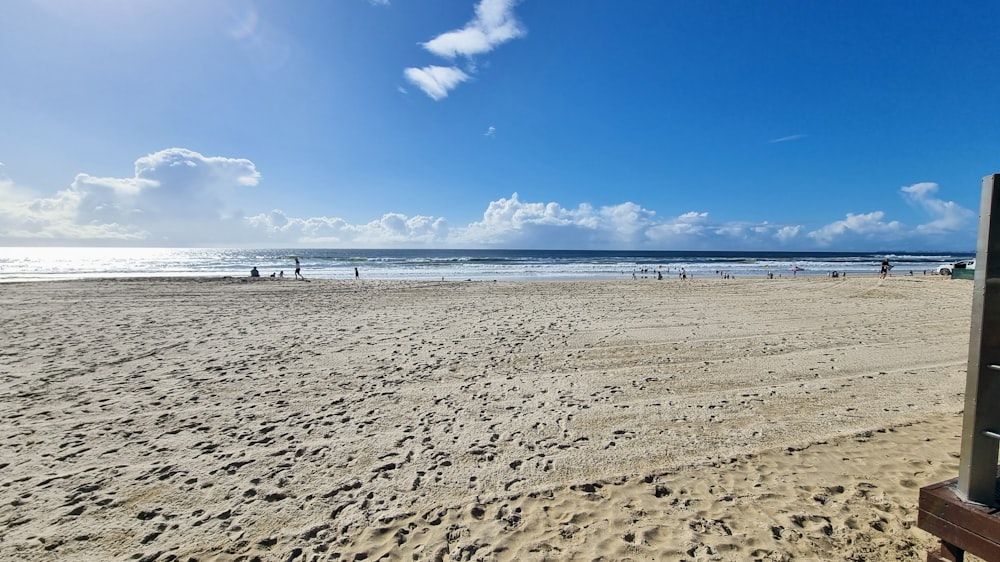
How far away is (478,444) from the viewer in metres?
4.77

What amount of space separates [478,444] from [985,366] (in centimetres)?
410

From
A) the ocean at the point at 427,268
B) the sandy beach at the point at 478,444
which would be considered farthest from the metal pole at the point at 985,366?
the ocean at the point at 427,268

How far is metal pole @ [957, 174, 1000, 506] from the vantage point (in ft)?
5.97

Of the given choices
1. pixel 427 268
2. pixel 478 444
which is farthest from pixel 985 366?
pixel 427 268

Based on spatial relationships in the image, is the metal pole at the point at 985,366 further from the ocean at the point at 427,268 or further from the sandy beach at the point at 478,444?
the ocean at the point at 427,268

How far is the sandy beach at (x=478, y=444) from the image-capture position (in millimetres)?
3297

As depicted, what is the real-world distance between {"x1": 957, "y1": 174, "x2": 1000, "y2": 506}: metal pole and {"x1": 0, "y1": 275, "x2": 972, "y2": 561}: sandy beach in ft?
4.96

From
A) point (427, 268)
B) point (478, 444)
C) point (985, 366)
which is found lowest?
point (478, 444)

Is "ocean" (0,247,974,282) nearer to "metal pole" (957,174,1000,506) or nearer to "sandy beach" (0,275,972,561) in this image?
"sandy beach" (0,275,972,561)

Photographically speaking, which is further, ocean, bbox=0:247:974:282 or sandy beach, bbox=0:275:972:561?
ocean, bbox=0:247:974:282

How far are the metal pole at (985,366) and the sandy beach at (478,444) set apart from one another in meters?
1.51

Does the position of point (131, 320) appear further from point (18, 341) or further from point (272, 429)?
point (272, 429)

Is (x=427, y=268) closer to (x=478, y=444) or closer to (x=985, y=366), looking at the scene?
(x=478, y=444)

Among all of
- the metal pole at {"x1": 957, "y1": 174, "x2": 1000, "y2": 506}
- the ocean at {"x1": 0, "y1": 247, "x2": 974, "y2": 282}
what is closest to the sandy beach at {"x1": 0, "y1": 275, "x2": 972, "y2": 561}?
the metal pole at {"x1": 957, "y1": 174, "x2": 1000, "y2": 506}
